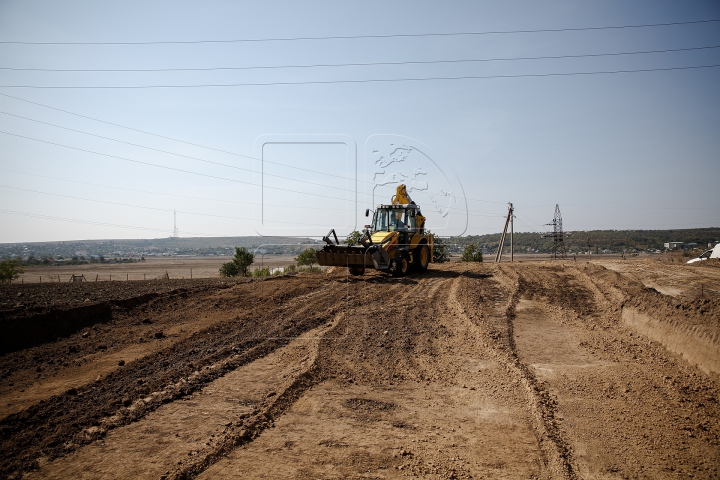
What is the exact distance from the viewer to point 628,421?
557 centimetres

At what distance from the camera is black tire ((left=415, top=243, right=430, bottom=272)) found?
65.6ft

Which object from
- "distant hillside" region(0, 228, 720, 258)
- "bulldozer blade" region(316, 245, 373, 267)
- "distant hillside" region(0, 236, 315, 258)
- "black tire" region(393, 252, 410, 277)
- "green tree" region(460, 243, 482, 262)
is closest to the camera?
"bulldozer blade" region(316, 245, 373, 267)

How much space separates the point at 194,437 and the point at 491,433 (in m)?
3.67

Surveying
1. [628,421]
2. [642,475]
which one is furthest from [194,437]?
[628,421]

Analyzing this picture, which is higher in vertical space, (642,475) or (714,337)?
(714,337)

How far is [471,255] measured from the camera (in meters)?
48.0

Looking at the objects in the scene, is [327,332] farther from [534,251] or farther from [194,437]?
[534,251]

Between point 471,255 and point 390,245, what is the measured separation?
32.5 metres

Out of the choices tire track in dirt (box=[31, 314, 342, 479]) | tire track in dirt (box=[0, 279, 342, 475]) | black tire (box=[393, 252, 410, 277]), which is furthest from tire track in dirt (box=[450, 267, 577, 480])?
black tire (box=[393, 252, 410, 277])

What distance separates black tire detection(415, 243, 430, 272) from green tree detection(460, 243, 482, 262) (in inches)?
1063

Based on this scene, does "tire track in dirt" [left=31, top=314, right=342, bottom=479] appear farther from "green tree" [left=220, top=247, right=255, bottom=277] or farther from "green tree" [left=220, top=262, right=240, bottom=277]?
"green tree" [left=220, top=262, right=240, bottom=277]

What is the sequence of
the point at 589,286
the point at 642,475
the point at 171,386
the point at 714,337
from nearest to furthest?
1. the point at 642,475
2. the point at 171,386
3. the point at 714,337
4. the point at 589,286

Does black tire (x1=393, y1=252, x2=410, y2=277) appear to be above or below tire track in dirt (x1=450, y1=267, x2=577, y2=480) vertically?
above

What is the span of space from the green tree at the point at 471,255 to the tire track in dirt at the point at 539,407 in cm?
3586
